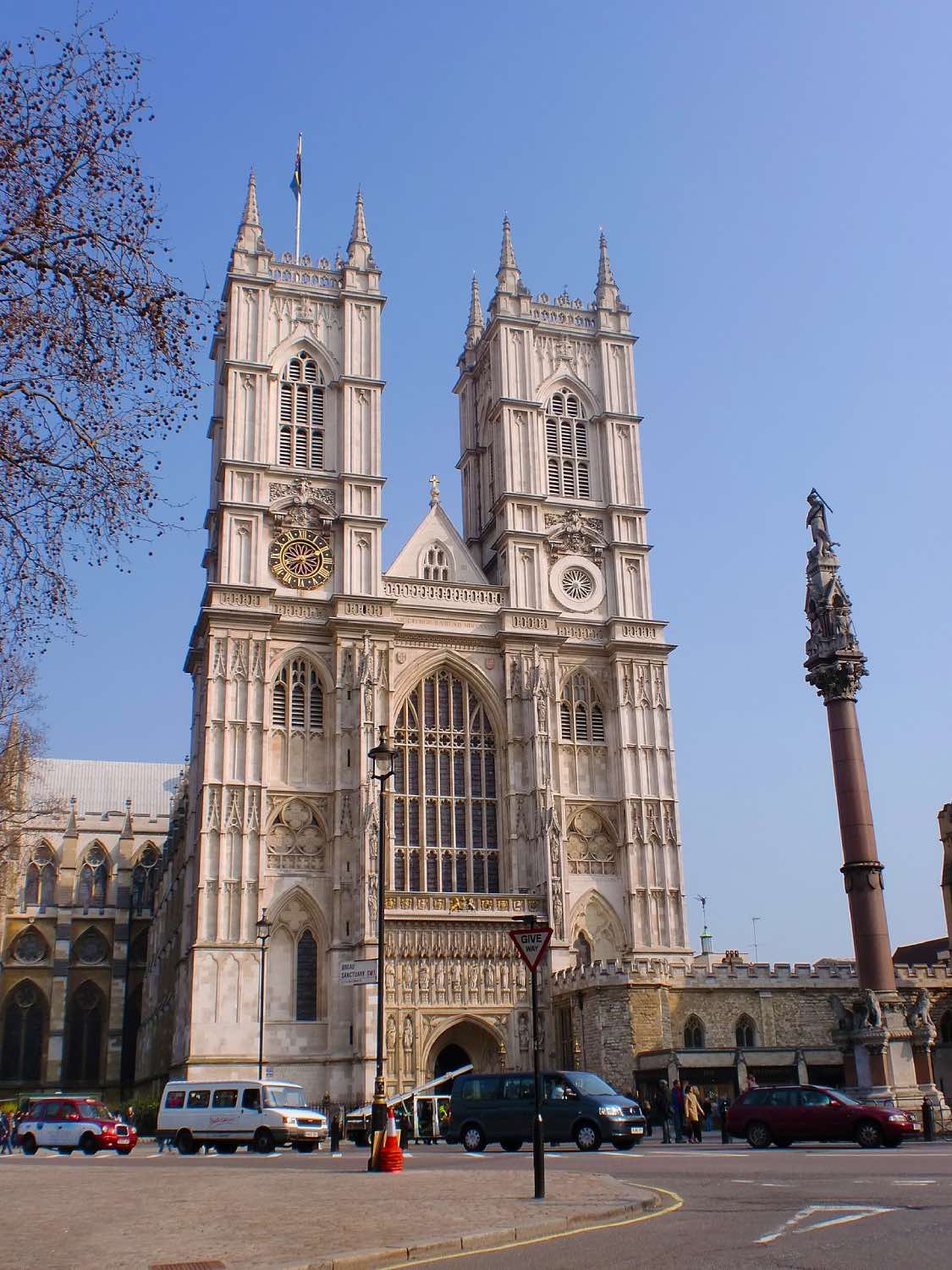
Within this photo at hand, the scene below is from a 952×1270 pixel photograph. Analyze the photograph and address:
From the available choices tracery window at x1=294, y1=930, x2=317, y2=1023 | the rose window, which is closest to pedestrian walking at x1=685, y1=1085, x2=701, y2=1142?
tracery window at x1=294, y1=930, x2=317, y2=1023

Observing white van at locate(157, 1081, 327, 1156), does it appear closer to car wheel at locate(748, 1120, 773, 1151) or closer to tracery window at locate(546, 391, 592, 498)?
car wheel at locate(748, 1120, 773, 1151)

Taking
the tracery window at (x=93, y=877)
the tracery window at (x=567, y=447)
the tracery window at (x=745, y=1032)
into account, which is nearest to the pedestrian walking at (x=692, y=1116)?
the tracery window at (x=745, y=1032)

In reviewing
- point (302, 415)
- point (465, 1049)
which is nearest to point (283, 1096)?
point (465, 1049)

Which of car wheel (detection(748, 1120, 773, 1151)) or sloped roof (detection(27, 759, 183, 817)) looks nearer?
car wheel (detection(748, 1120, 773, 1151))

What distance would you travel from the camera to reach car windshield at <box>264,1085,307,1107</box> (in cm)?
2945

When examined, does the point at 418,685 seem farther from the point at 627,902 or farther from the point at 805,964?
the point at 805,964

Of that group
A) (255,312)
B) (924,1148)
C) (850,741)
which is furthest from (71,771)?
(924,1148)

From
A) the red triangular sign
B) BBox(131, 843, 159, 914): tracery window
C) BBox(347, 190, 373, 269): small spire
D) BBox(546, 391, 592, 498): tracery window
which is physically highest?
BBox(347, 190, 373, 269): small spire

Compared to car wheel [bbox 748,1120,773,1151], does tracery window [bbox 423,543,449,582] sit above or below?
above

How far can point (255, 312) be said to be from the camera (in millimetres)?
51156

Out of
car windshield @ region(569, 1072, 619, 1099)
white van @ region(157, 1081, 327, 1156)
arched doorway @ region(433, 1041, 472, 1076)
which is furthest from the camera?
arched doorway @ region(433, 1041, 472, 1076)

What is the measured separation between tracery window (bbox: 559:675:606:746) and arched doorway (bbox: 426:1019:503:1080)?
11.6m

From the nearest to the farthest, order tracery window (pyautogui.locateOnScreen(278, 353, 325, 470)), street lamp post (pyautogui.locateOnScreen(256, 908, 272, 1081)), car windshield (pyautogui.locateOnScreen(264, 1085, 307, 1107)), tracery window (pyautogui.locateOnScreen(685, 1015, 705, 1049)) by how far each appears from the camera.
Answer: car windshield (pyautogui.locateOnScreen(264, 1085, 307, 1107)) → street lamp post (pyautogui.locateOnScreen(256, 908, 272, 1081)) → tracery window (pyautogui.locateOnScreen(685, 1015, 705, 1049)) → tracery window (pyautogui.locateOnScreen(278, 353, 325, 470))

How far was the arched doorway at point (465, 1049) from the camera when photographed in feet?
141
